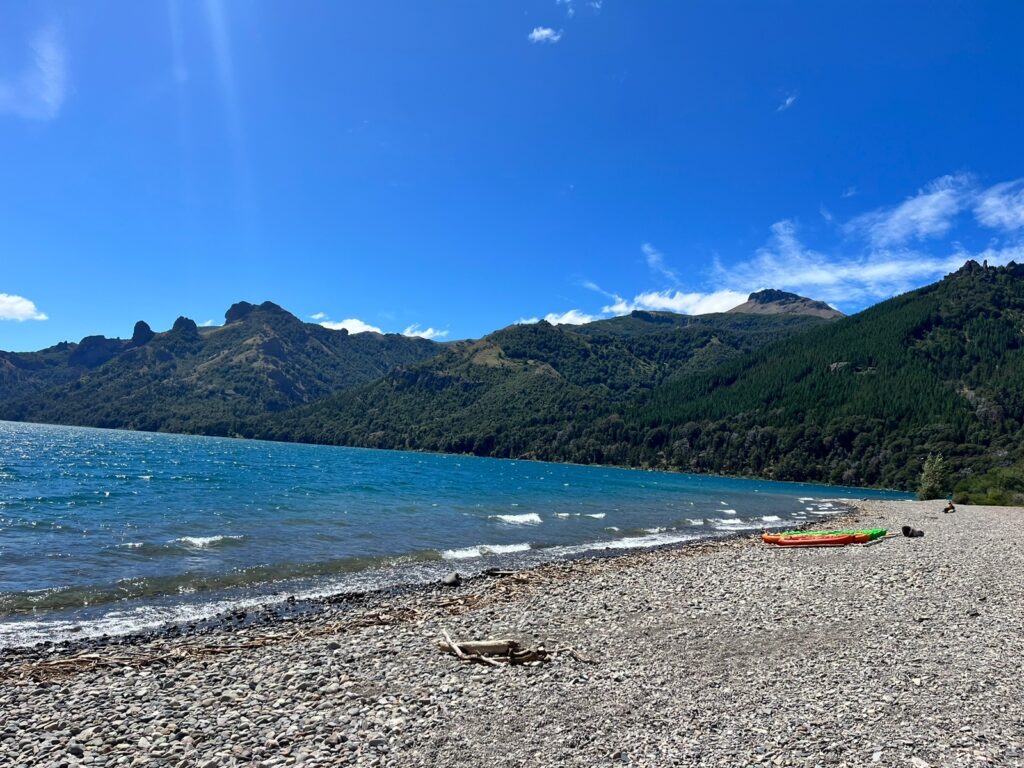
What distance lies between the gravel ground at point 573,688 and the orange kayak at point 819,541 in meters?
12.9

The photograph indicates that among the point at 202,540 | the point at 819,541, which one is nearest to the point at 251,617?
the point at 202,540

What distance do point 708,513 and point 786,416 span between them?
159635 millimetres

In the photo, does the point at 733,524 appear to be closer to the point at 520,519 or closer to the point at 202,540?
the point at 520,519

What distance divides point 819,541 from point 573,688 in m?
26.4

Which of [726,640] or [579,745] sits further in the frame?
[726,640]

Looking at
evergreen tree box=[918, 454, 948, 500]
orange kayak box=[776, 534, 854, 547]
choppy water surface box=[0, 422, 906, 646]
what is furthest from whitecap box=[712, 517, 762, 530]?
evergreen tree box=[918, 454, 948, 500]

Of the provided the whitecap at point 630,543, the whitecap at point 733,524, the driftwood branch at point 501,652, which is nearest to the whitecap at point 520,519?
the whitecap at point 630,543

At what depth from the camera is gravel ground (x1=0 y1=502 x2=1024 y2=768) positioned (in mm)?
8289

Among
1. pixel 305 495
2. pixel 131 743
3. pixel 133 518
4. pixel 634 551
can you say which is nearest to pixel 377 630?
pixel 131 743

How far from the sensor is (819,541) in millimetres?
31688

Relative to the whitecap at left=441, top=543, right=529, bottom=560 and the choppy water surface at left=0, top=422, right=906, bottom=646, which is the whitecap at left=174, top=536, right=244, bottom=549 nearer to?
the choppy water surface at left=0, top=422, right=906, bottom=646

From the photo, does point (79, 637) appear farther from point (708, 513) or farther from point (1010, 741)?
point (708, 513)

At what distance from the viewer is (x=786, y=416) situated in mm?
199750

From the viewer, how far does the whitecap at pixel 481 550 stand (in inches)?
1153
